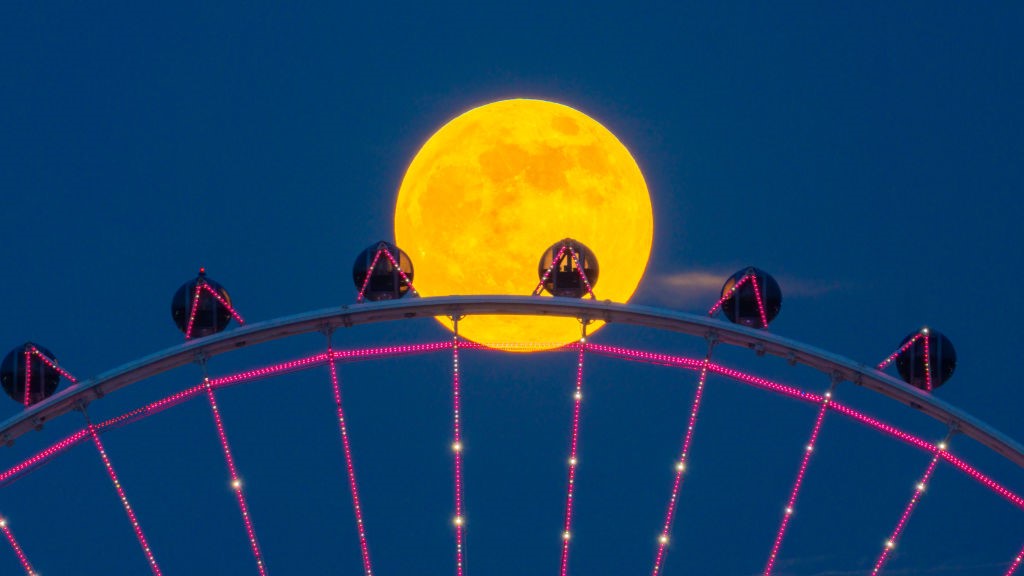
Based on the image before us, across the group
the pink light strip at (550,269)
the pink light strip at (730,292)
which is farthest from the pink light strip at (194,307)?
the pink light strip at (730,292)

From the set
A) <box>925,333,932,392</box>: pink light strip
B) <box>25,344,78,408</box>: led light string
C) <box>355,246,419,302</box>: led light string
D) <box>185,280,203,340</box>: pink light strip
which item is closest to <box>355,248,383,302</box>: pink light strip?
<box>355,246,419,302</box>: led light string

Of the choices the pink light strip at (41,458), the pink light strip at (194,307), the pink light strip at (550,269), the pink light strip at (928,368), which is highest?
the pink light strip at (550,269)

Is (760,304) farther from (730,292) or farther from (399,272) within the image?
(399,272)

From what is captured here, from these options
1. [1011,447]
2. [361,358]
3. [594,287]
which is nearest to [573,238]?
[594,287]

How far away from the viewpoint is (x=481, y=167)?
1073 inches

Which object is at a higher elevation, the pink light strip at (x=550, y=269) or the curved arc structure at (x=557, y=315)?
the pink light strip at (x=550, y=269)

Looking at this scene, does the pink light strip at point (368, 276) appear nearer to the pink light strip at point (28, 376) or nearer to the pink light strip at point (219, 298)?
the pink light strip at point (219, 298)

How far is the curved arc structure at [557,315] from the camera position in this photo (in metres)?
25.6

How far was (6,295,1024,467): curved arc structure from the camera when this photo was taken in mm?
25562

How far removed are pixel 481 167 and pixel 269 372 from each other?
143 inches

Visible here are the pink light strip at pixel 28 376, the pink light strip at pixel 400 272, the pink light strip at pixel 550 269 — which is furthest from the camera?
the pink light strip at pixel 28 376

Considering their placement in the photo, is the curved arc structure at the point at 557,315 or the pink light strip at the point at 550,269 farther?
the pink light strip at the point at 550,269

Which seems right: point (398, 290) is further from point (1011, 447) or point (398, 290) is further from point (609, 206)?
point (1011, 447)

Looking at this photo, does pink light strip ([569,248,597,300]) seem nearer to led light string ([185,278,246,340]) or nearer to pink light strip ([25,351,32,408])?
led light string ([185,278,246,340])
